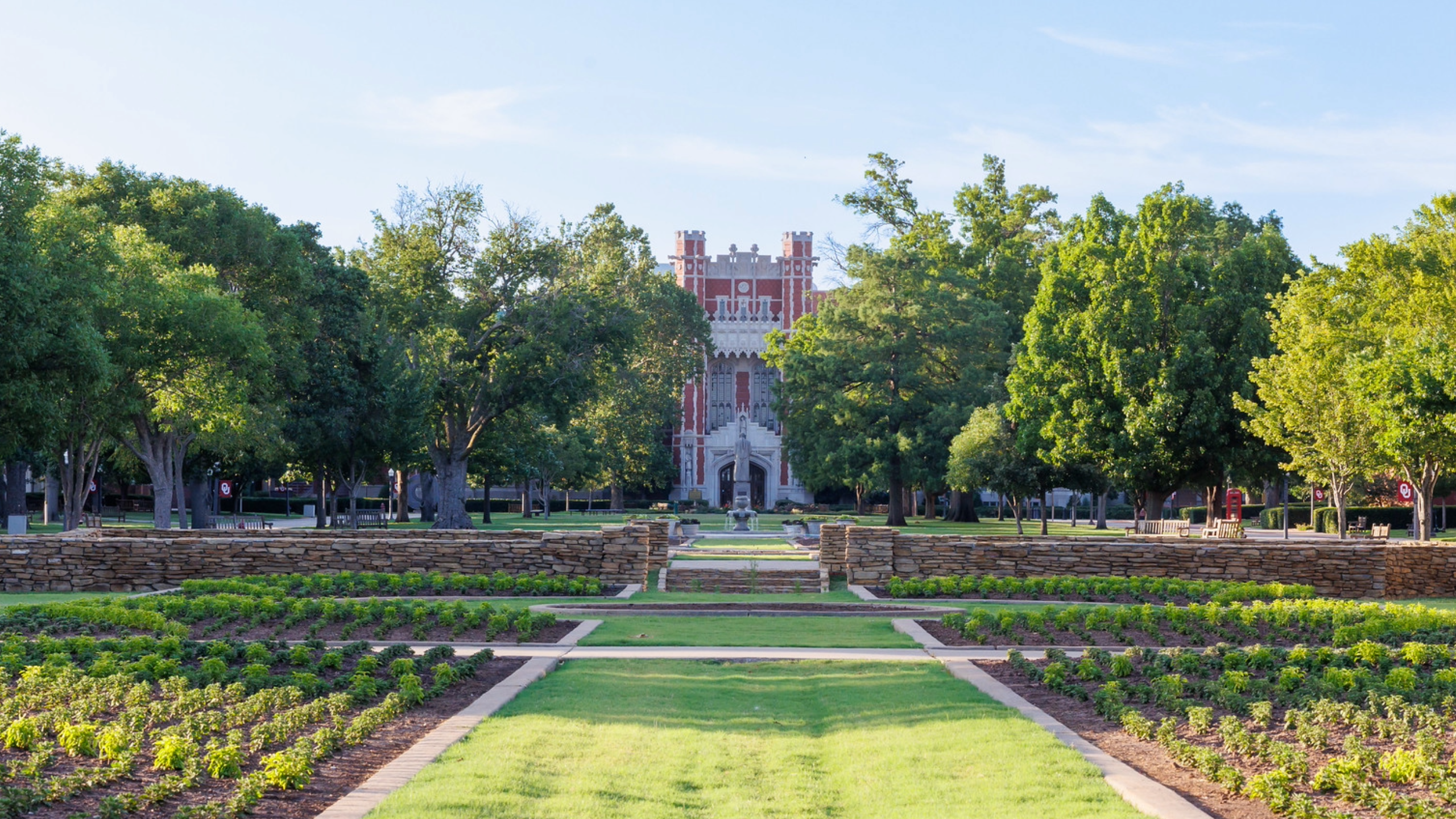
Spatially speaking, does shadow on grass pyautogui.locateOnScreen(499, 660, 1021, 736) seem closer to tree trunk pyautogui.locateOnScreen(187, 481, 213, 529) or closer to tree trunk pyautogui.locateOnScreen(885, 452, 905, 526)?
tree trunk pyautogui.locateOnScreen(187, 481, 213, 529)

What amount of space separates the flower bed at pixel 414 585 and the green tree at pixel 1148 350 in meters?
20.1

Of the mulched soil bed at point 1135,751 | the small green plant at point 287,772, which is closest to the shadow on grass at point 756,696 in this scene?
the mulched soil bed at point 1135,751

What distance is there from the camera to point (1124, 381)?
34.8 m

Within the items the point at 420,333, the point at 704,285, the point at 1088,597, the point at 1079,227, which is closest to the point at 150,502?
the point at 420,333

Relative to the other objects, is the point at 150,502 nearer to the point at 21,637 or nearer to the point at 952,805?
the point at 21,637

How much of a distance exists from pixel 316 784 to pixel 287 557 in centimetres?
1436

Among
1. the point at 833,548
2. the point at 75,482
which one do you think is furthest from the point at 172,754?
the point at 75,482

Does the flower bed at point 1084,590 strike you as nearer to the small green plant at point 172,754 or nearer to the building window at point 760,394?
the small green plant at point 172,754

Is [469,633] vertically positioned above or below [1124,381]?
below

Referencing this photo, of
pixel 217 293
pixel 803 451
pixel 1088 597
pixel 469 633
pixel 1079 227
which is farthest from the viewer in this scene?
pixel 803 451

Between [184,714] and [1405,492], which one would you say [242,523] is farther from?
[1405,492]

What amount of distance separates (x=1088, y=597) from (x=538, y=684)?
10.6 meters

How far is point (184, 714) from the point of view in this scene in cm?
854

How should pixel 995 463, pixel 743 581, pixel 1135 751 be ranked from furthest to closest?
pixel 995 463 < pixel 743 581 < pixel 1135 751
